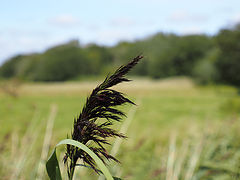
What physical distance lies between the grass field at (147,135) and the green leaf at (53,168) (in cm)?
13

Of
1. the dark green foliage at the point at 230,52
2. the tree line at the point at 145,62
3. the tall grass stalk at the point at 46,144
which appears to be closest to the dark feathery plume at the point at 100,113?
the tall grass stalk at the point at 46,144

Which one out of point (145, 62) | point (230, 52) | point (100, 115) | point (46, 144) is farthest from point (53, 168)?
point (145, 62)

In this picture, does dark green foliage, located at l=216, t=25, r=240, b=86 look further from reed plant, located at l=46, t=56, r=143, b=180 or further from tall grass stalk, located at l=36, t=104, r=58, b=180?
reed plant, located at l=46, t=56, r=143, b=180

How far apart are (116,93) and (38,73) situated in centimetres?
5393

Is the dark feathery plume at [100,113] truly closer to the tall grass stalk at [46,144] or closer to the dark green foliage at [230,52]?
the tall grass stalk at [46,144]

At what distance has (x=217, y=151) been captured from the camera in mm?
4945

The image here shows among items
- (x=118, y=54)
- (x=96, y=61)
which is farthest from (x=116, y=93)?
(x=118, y=54)

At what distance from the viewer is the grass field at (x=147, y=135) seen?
2.13 m

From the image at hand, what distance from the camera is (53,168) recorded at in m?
0.69

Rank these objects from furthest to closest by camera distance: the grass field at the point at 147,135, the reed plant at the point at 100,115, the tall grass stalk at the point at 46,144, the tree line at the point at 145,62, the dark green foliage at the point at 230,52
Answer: the tree line at the point at 145,62 < the dark green foliage at the point at 230,52 < the grass field at the point at 147,135 < the tall grass stalk at the point at 46,144 < the reed plant at the point at 100,115

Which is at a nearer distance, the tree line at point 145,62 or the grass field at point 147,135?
the grass field at point 147,135

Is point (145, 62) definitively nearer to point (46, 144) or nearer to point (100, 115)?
point (46, 144)

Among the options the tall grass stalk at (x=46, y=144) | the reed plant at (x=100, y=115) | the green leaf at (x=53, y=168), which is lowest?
the tall grass stalk at (x=46, y=144)

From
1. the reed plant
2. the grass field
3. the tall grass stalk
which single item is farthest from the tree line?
the reed plant
